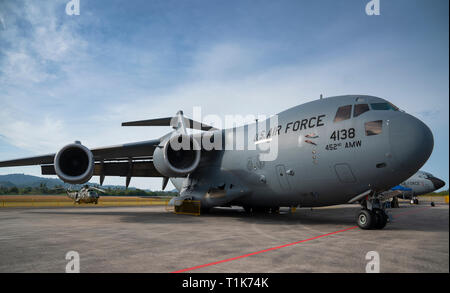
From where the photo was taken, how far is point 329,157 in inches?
343

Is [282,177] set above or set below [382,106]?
below

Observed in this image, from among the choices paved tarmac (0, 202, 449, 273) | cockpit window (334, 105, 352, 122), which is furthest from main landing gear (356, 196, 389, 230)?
cockpit window (334, 105, 352, 122)

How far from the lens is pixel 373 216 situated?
8.11 meters

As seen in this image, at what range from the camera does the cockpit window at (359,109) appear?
8367 mm

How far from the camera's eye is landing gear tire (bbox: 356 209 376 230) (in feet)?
26.5

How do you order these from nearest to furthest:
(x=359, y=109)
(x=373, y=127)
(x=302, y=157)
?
(x=373, y=127), (x=359, y=109), (x=302, y=157)

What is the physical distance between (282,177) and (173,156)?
5.22 meters

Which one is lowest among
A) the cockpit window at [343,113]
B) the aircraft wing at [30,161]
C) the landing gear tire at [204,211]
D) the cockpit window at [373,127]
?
the landing gear tire at [204,211]

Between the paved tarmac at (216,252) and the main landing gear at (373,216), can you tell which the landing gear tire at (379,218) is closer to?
the main landing gear at (373,216)

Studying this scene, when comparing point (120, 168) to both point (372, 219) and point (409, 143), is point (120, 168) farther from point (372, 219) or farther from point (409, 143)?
point (409, 143)

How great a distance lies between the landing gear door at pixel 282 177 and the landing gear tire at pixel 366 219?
8.42 feet

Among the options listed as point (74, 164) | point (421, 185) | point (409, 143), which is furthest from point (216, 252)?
point (421, 185)

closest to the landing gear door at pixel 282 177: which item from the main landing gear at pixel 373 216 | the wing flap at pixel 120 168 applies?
the main landing gear at pixel 373 216

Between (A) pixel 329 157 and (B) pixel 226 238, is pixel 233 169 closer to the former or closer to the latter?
(A) pixel 329 157
